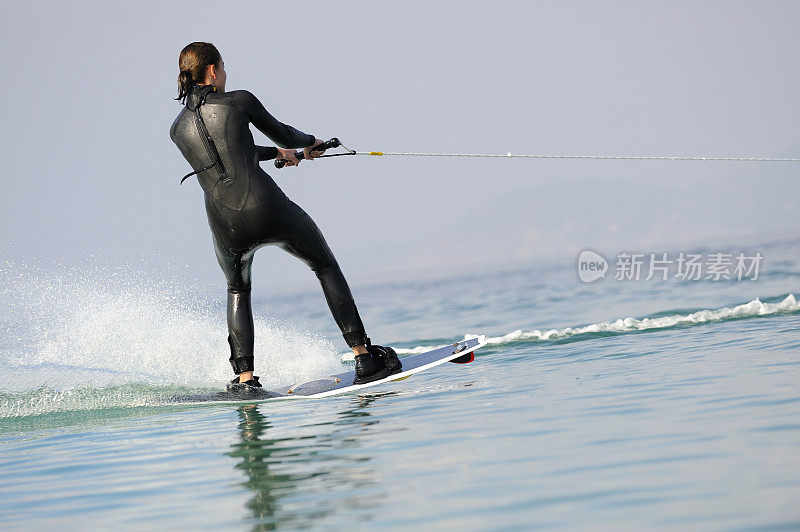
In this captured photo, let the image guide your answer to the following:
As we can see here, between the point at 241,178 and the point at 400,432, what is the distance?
2252 millimetres

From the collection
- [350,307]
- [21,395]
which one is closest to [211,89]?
[350,307]

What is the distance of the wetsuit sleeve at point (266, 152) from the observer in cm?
612

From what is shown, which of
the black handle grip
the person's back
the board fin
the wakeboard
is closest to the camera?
the person's back

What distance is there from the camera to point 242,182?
5.96 meters

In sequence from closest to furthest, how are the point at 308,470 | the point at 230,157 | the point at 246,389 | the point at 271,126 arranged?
the point at 308,470, the point at 230,157, the point at 271,126, the point at 246,389

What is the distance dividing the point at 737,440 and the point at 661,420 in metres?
0.58

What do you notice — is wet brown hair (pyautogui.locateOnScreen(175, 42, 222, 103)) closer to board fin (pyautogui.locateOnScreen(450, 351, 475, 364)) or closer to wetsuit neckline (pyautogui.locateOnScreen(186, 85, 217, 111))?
wetsuit neckline (pyautogui.locateOnScreen(186, 85, 217, 111))

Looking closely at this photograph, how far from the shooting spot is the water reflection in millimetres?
3100

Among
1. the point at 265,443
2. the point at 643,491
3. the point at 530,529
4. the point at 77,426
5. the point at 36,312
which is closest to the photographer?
the point at 530,529

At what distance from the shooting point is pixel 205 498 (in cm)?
345

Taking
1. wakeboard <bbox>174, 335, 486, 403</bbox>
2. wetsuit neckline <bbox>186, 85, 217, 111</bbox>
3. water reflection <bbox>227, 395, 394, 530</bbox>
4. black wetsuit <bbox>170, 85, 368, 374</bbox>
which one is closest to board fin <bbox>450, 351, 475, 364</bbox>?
wakeboard <bbox>174, 335, 486, 403</bbox>

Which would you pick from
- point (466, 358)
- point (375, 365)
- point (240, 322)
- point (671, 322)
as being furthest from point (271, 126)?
point (671, 322)

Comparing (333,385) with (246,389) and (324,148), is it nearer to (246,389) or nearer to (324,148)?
(246,389)

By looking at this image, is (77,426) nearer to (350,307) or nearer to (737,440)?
(350,307)
